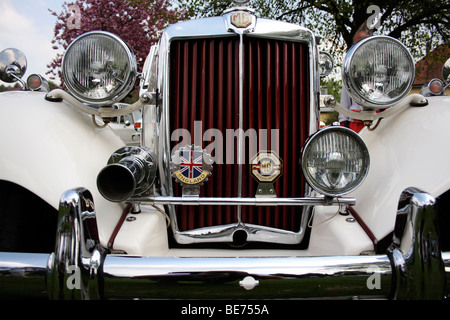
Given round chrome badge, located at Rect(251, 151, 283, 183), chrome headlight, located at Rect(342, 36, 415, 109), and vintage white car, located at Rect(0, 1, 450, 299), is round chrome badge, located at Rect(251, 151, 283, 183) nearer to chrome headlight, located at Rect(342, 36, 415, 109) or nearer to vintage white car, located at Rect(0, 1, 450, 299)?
vintage white car, located at Rect(0, 1, 450, 299)

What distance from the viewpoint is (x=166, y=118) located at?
1818mm

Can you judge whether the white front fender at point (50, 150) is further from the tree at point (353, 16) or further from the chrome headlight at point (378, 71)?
the tree at point (353, 16)

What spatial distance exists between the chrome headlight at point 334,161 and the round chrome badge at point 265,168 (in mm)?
276

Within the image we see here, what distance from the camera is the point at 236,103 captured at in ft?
5.93

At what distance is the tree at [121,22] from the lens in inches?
348

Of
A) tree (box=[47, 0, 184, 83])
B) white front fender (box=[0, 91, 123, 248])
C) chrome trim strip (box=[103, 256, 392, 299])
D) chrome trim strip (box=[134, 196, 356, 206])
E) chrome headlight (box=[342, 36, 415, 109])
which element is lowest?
chrome trim strip (box=[103, 256, 392, 299])

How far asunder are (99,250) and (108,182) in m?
0.30

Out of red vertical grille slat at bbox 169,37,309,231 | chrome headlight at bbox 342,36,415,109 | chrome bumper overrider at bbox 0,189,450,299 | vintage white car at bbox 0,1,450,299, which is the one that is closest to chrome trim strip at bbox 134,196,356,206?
vintage white car at bbox 0,1,450,299

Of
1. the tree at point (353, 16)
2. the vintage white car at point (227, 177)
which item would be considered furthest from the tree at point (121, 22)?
the vintage white car at point (227, 177)

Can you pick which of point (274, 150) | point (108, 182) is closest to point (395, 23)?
point (274, 150)

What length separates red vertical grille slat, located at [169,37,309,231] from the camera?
1.82m

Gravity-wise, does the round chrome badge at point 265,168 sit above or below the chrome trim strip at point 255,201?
above
